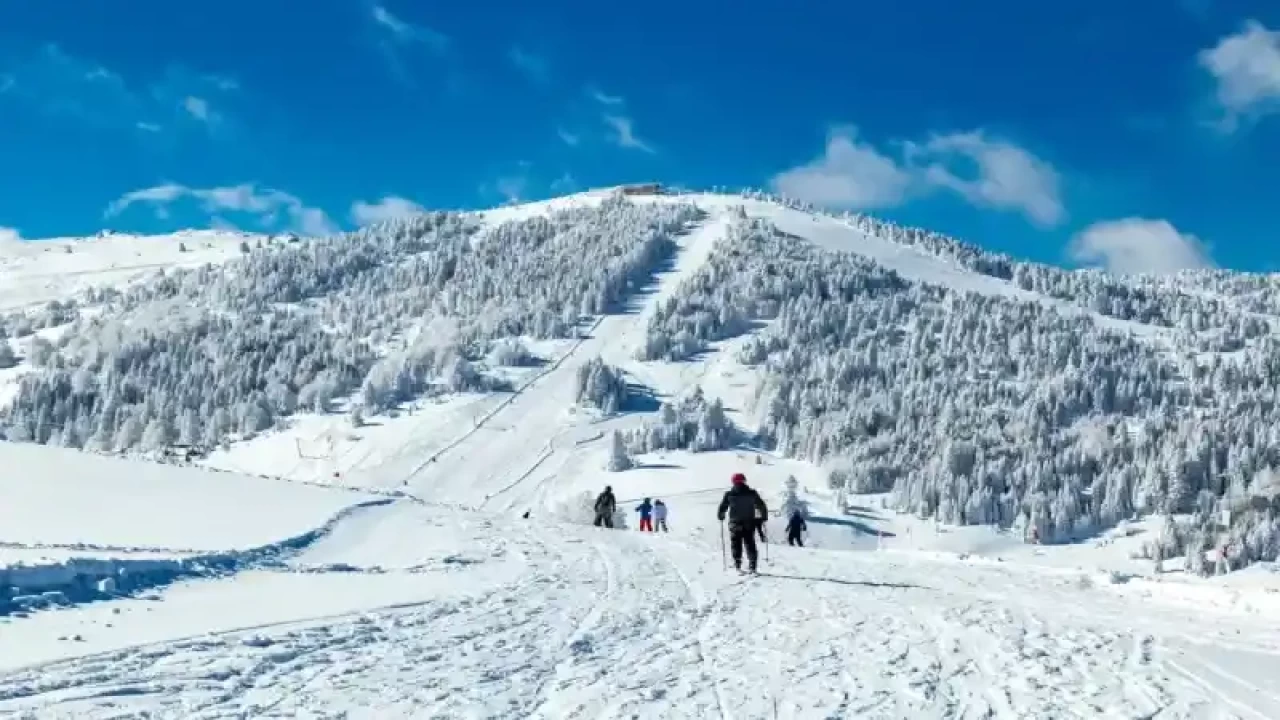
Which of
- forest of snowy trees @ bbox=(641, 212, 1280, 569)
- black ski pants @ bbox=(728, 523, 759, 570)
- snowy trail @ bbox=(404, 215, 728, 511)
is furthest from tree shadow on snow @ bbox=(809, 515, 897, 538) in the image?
black ski pants @ bbox=(728, 523, 759, 570)

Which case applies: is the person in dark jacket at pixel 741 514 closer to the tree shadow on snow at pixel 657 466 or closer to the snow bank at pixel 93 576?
the snow bank at pixel 93 576

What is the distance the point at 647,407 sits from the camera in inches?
6624

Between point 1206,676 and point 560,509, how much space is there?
10171cm

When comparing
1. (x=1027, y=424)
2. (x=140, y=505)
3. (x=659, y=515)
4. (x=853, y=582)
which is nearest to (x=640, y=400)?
(x=1027, y=424)

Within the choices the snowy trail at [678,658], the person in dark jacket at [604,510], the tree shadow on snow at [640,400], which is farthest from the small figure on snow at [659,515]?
the tree shadow on snow at [640,400]

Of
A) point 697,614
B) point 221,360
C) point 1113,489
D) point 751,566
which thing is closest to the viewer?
point 697,614

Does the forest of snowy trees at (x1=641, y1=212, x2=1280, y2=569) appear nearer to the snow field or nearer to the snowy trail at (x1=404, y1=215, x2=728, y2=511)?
Answer: the snowy trail at (x1=404, y1=215, x2=728, y2=511)

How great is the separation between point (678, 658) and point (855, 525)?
11305cm

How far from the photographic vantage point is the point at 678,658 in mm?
11719

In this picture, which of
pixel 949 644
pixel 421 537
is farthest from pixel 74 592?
pixel 421 537

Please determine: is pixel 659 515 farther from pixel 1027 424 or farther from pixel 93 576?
pixel 1027 424

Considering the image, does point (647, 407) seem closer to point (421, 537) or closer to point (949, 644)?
point (421, 537)

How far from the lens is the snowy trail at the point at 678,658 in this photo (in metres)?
9.19

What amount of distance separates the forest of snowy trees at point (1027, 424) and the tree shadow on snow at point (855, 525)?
8.76m
